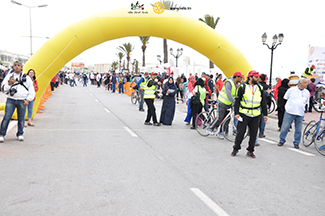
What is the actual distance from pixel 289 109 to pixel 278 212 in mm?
4903

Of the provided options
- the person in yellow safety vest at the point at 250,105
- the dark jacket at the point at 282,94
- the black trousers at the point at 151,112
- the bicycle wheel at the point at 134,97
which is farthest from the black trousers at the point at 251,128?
the bicycle wheel at the point at 134,97

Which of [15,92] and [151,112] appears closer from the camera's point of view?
[15,92]

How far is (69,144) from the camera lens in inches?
311

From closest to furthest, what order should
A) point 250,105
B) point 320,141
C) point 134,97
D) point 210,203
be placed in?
point 210,203 < point 250,105 < point 320,141 < point 134,97

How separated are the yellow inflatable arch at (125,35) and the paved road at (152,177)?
3537mm

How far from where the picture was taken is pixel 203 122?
9859mm

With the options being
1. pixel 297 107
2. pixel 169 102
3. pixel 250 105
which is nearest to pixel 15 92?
pixel 169 102

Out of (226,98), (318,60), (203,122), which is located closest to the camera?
(226,98)

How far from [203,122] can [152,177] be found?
15.5ft

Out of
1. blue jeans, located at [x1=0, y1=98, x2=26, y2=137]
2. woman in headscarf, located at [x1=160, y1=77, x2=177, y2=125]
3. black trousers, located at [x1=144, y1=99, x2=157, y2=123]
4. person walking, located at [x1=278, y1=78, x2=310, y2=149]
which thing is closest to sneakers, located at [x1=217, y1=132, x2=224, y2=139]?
person walking, located at [x1=278, y1=78, x2=310, y2=149]

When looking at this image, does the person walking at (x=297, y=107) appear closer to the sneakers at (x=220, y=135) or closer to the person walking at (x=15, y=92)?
the sneakers at (x=220, y=135)

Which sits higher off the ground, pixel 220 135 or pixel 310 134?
pixel 310 134

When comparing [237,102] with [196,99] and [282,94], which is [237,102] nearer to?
[196,99]

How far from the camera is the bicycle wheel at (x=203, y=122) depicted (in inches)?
378
